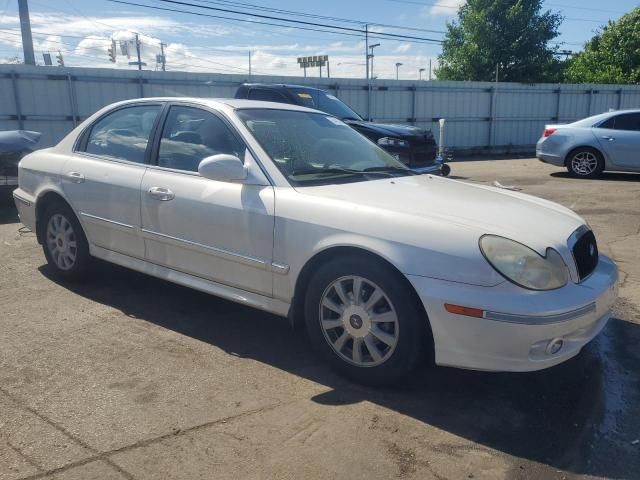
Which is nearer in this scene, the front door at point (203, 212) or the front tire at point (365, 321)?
the front tire at point (365, 321)

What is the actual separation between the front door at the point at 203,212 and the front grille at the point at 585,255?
5.61 ft

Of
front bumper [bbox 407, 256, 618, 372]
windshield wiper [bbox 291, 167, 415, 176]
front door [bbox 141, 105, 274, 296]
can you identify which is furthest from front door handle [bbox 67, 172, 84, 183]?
front bumper [bbox 407, 256, 618, 372]

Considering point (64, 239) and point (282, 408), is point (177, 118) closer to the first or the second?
point (64, 239)

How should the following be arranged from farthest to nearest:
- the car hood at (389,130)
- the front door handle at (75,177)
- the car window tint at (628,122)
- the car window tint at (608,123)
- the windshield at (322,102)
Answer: the car window tint at (608,123) → the car window tint at (628,122) → the windshield at (322,102) → the car hood at (389,130) → the front door handle at (75,177)

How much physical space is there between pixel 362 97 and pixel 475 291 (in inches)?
623

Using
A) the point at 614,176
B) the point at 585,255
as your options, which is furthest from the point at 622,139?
the point at 585,255

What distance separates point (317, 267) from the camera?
3.38 m

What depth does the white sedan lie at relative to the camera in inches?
114

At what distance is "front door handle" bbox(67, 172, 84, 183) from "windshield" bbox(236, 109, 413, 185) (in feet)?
5.01

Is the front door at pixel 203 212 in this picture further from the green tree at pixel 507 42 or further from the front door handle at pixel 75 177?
the green tree at pixel 507 42

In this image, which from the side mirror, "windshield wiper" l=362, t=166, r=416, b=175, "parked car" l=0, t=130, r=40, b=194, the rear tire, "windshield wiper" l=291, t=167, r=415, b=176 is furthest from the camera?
the rear tire

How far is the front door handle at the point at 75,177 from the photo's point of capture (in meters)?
4.63

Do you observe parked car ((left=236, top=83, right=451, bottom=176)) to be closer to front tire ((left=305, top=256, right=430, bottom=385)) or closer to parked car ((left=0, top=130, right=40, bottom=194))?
parked car ((left=0, top=130, right=40, bottom=194))

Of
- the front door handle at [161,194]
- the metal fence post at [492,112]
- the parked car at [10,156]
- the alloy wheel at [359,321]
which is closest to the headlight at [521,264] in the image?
the alloy wheel at [359,321]
